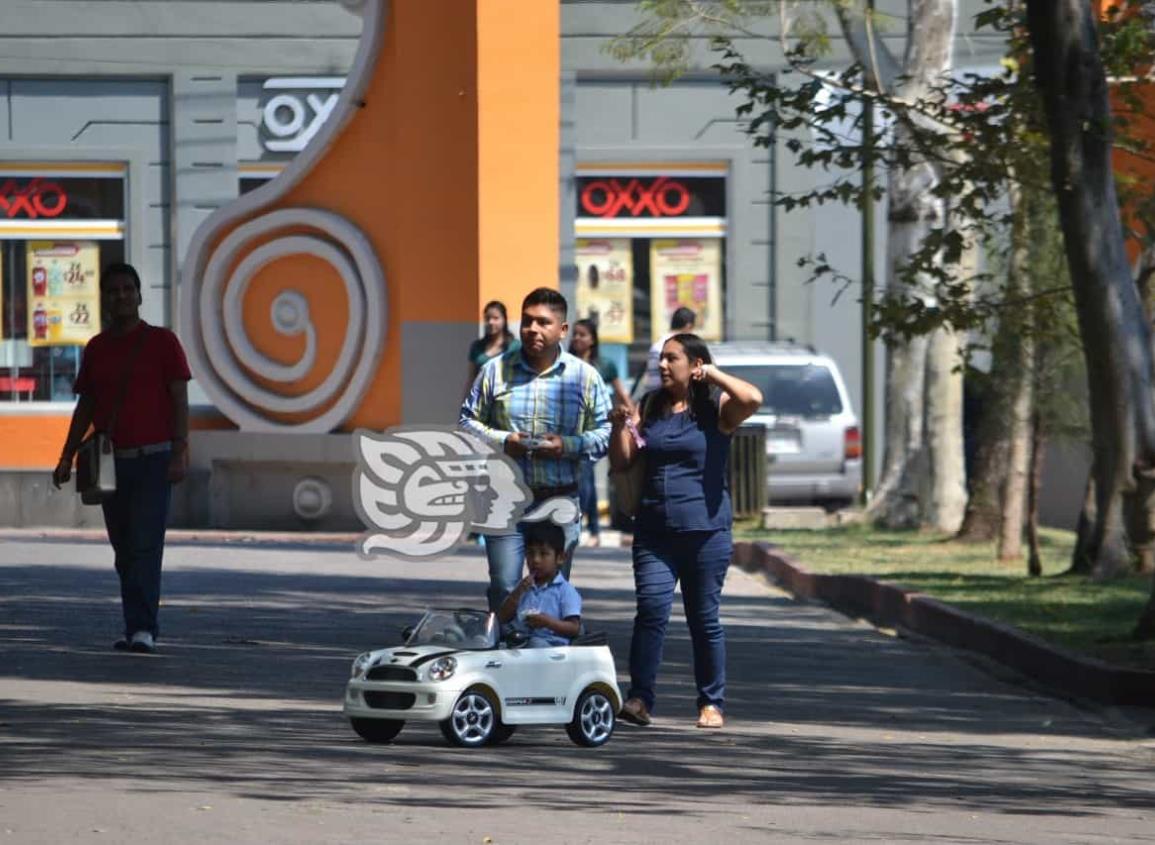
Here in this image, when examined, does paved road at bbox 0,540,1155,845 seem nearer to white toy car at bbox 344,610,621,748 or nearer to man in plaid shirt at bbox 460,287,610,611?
white toy car at bbox 344,610,621,748

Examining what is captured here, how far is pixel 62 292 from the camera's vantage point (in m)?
28.8

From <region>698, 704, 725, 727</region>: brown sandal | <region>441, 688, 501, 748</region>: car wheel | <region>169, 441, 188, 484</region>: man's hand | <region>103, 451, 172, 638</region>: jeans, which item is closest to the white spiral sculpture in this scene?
<region>169, 441, 188, 484</region>: man's hand

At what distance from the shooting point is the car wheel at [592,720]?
9656 millimetres

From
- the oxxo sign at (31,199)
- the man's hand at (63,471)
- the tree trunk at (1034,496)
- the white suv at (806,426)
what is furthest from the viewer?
the oxxo sign at (31,199)

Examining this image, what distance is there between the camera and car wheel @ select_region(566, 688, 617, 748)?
380 inches

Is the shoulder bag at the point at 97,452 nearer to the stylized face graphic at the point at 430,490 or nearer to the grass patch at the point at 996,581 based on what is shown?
the stylized face graphic at the point at 430,490

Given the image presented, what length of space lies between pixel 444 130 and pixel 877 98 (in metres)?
7.09

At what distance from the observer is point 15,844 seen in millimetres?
7121

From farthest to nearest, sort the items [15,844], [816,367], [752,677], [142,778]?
1. [816,367]
2. [752,677]
3. [142,778]
4. [15,844]

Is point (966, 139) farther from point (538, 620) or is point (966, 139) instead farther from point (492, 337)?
point (538, 620)

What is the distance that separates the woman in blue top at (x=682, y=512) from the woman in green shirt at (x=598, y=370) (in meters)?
10.1

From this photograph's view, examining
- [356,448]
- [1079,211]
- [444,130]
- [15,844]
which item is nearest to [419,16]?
[444,130]

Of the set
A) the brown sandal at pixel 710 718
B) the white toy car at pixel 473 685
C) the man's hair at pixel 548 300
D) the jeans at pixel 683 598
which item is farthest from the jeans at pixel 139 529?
the brown sandal at pixel 710 718

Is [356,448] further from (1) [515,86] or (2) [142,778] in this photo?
(2) [142,778]
